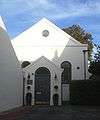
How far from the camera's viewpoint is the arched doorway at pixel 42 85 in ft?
107

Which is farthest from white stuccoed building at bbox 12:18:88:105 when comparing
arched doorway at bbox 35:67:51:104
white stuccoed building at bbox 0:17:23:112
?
white stuccoed building at bbox 0:17:23:112

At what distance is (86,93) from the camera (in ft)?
97.7

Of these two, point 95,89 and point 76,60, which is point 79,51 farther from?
point 95,89

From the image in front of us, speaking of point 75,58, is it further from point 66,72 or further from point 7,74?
point 7,74

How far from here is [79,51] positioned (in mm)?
35781

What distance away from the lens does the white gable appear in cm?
3578

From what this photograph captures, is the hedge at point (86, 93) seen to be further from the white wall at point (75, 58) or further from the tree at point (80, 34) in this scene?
the tree at point (80, 34)

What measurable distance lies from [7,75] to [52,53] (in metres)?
14.1

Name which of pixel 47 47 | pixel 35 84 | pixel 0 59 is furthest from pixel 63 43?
pixel 0 59

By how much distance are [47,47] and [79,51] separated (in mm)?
3495

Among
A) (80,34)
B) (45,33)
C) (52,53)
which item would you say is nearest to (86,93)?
(52,53)

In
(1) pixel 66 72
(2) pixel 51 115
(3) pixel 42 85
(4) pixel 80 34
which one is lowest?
(2) pixel 51 115

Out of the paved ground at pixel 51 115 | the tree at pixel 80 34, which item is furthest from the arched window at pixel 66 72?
the paved ground at pixel 51 115

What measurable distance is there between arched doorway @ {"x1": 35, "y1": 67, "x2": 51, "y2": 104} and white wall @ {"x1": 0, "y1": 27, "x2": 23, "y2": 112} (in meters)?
6.58
